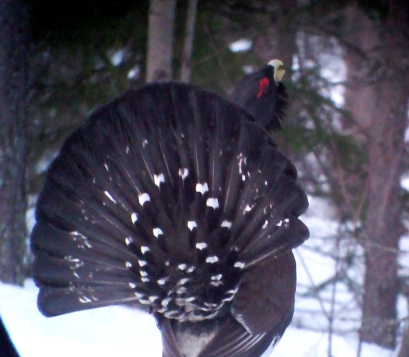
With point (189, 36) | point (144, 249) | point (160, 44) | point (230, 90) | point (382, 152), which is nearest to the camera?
point (144, 249)

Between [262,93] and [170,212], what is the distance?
124cm

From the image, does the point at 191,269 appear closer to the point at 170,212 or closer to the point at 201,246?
the point at 201,246

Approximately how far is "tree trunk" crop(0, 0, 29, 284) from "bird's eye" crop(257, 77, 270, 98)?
1.75 m

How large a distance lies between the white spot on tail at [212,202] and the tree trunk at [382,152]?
267 cm

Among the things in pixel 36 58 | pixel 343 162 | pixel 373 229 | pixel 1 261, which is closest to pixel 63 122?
pixel 36 58

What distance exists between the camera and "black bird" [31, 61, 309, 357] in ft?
6.73

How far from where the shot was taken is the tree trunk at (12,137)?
3805mm

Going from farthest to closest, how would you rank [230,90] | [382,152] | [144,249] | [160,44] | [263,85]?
[382,152]
[230,90]
[160,44]
[263,85]
[144,249]

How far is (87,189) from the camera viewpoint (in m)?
2.16

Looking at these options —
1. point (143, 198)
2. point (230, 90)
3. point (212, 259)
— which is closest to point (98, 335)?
point (212, 259)

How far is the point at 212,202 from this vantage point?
2139 millimetres

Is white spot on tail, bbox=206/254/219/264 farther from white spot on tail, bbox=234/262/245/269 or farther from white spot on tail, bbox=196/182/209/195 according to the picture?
white spot on tail, bbox=196/182/209/195

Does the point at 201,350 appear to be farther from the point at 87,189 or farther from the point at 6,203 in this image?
the point at 6,203

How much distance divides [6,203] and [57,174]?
7.39ft
